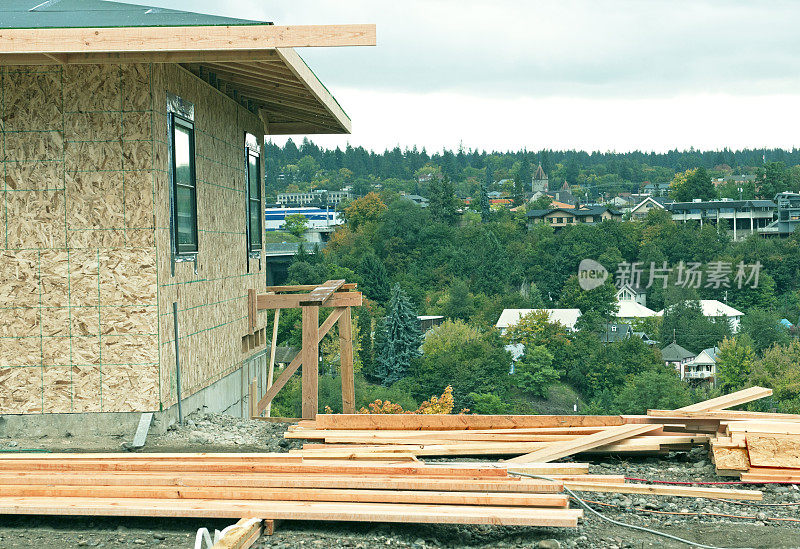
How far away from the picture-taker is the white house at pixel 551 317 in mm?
97688

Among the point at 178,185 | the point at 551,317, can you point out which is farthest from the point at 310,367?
the point at 551,317

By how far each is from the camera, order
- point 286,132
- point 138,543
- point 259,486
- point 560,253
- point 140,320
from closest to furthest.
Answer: point 138,543 → point 259,486 → point 140,320 → point 286,132 → point 560,253

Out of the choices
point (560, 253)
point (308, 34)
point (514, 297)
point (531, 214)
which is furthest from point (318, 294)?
point (531, 214)

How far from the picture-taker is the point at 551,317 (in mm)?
99375

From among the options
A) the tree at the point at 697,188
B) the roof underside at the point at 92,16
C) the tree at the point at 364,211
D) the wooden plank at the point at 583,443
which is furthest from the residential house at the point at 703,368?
the roof underside at the point at 92,16

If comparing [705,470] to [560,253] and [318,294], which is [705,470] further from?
[560,253]

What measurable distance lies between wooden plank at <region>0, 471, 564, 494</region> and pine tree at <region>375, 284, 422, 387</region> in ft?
263

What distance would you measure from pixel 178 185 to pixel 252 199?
4.32 metres

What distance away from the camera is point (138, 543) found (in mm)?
5773

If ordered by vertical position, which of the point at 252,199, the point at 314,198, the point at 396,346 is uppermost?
the point at 314,198

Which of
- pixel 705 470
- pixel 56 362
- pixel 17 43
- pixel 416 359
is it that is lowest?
pixel 416 359

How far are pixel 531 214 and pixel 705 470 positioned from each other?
441 ft

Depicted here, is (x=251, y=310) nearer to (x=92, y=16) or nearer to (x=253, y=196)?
(x=253, y=196)

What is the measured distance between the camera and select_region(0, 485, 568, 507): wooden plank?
591cm
